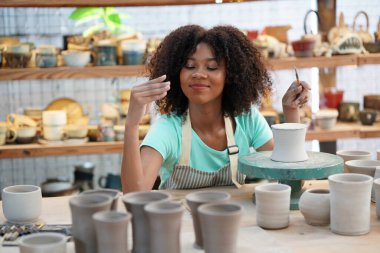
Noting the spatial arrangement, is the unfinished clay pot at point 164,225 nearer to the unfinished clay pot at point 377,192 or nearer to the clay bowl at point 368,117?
the unfinished clay pot at point 377,192

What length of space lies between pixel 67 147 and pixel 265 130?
5.02 feet

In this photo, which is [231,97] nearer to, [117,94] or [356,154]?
[356,154]

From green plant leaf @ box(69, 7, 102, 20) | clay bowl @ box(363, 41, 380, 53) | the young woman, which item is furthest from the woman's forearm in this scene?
clay bowl @ box(363, 41, 380, 53)

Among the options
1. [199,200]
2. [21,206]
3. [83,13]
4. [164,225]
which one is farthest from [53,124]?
[164,225]

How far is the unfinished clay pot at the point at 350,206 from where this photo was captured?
1.95m

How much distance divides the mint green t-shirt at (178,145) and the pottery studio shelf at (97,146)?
1.30 meters

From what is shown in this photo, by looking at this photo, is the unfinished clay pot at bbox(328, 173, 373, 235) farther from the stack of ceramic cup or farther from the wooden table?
the stack of ceramic cup

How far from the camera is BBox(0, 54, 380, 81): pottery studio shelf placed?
3.86m

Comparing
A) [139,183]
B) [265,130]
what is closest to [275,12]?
[265,130]

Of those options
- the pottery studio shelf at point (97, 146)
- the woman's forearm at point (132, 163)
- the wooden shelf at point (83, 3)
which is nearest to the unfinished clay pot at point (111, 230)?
the woman's forearm at point (132, 163)

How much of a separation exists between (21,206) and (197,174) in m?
0.78

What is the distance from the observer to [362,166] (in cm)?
235

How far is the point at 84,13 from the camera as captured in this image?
448 centimetres

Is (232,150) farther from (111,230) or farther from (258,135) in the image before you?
Answer: (111,230)
